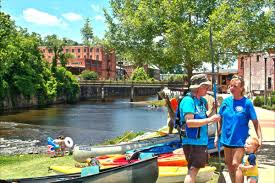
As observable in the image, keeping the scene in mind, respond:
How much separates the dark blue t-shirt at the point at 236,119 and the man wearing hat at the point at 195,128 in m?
0.42

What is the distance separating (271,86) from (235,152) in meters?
54.5

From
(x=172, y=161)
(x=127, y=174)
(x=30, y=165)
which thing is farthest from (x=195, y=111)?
(x=30, y=165)

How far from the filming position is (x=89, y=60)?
135750 millimetres

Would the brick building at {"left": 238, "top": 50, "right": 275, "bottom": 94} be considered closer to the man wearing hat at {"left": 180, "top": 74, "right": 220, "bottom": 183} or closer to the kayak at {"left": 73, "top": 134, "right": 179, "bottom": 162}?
the kayak at {"left": 73, "top": 134, "right": 179, "bottom": 162}

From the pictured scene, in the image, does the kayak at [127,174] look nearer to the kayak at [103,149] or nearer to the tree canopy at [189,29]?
the kayak at [103,149]

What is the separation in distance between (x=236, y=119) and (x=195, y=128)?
0.82 meters

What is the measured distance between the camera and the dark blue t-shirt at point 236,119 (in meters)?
7.47

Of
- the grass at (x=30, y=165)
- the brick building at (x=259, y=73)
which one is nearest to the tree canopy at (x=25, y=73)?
the brick building at (x=259, y=73)

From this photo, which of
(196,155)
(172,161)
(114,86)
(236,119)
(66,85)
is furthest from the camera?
→ (114,86)

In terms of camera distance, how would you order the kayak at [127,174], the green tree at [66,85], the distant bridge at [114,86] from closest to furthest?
the kayak at [127,174], the green tree at [66,85], the distant bridge at [114,86]

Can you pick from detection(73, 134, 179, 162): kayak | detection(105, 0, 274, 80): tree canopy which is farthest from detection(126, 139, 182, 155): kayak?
detection(105, 0, 274, 80): tree canopy

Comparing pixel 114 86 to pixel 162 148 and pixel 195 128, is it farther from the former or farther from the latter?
pixel 195 128

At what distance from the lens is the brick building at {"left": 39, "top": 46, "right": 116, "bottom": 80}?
13325 centimetres

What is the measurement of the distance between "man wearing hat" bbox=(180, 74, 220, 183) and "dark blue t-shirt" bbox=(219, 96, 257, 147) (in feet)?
1.39
